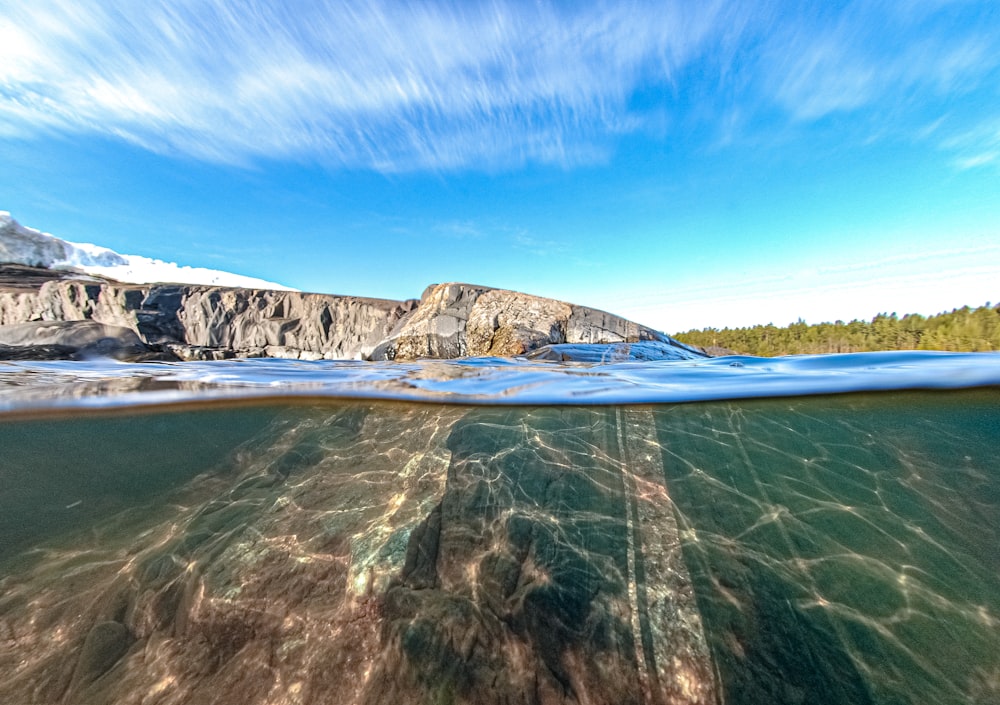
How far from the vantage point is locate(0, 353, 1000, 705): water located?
244cm

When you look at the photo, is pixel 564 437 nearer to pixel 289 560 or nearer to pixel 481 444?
pixel 481 444

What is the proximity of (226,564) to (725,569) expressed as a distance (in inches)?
198

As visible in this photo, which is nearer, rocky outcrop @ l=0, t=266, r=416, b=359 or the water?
the water

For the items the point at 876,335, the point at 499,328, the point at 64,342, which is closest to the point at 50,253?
the point at 64,342

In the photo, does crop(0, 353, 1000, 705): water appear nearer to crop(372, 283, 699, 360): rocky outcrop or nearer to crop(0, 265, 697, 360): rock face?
crop(372, 283, 699, 360): rocky outcrop

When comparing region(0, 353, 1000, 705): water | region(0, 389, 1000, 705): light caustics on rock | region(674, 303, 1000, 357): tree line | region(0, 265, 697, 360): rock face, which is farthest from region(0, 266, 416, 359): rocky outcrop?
region(674, 303, 1000, 357): tree line

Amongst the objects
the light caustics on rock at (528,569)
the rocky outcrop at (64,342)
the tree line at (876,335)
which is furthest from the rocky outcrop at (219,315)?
the tree line at (876,335)

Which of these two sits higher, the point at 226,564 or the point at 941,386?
the point at 941,386

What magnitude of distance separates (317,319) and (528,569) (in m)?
14.1

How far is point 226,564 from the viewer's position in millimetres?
3326

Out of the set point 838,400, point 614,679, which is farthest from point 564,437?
point 838,400

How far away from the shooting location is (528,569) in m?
3.19

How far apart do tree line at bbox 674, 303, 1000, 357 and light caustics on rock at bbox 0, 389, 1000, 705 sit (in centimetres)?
1316

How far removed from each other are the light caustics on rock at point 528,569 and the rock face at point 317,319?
22.3 ft
